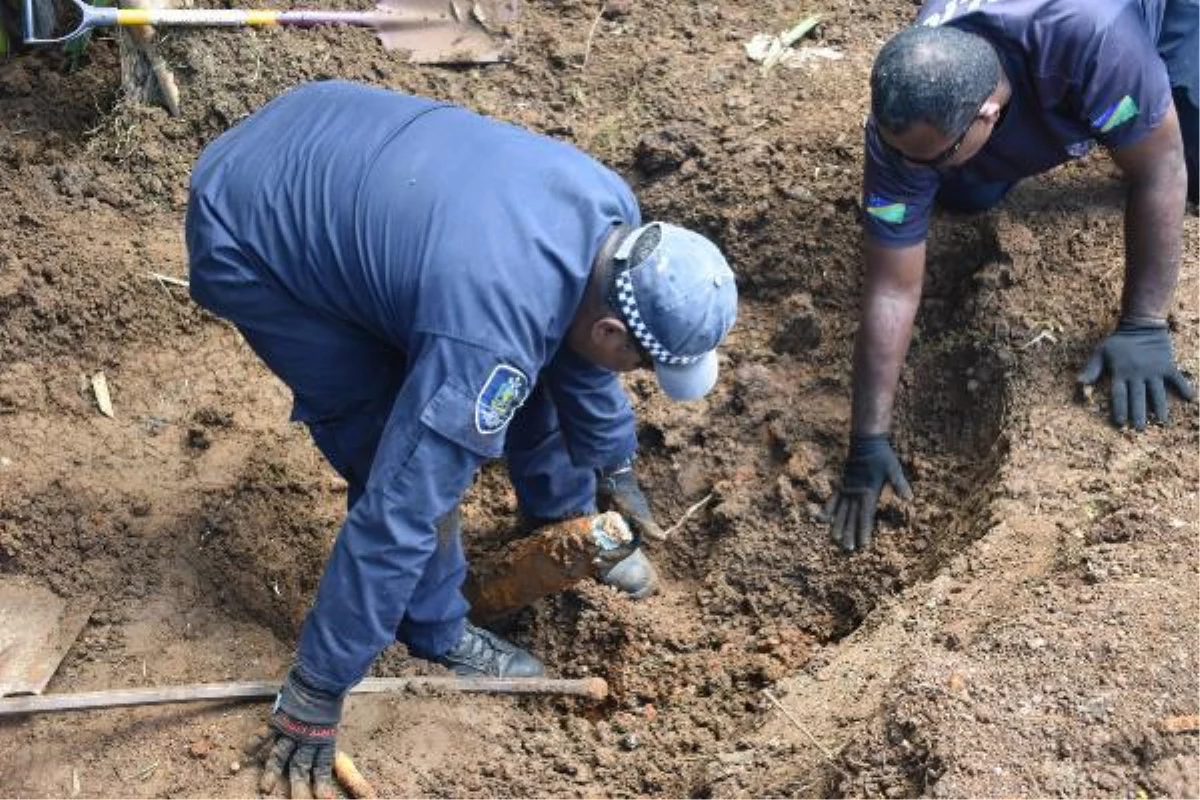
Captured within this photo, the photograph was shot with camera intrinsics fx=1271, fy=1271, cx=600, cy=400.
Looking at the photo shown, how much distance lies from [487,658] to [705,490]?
2.95ft

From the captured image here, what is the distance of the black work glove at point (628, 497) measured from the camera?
3.92m

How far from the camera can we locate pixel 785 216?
4254 mm

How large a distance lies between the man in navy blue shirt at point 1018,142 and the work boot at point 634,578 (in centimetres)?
58

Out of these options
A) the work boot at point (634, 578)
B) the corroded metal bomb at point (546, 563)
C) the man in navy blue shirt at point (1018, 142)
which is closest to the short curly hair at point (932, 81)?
the man in navy blue shirt at point (1018, 142)

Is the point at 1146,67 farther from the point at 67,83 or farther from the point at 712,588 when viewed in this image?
the point at 67,83

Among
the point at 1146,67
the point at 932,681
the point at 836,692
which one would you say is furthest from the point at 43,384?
the point at 1146,67

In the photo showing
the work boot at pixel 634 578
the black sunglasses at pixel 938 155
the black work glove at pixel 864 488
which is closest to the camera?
the black sunglasses at pixel 938 155

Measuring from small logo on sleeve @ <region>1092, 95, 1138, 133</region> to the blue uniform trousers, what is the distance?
A: 1.59m

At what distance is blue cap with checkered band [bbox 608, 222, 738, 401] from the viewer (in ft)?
8.32

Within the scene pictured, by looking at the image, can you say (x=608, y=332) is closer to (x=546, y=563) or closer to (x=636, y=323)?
(x=636, y=323)

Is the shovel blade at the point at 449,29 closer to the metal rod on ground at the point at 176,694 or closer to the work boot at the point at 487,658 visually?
the work boot at the point at 487,658

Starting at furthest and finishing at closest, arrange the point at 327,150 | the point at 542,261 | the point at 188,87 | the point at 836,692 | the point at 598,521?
the point at 188,87 < the point at 598,521 < the point at 836,692 < the point at 327,150 < the point at 542,261

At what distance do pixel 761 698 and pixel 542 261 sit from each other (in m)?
1.43

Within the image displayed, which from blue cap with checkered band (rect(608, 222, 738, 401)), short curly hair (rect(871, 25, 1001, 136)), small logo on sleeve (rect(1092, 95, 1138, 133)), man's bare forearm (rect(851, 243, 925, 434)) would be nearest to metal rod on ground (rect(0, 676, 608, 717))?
blue cap with checkered band (rect(608, 222, 738, 401))
